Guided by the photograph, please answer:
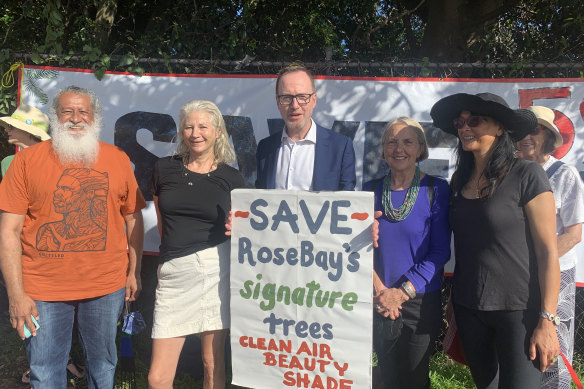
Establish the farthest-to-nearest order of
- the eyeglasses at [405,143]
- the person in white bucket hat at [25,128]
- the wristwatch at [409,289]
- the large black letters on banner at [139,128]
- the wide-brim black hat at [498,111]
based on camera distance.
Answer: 1. the large black letters on banner at [139,128]
2. the person in white bucket hat at [25,128]
3. the eyeglasses at [405,143]
4. the wristwatch at [409,289]
5. the wide-brim black hat at [498,111]

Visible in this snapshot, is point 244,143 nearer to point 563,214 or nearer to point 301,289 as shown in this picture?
point 301,289

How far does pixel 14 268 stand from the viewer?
236cm

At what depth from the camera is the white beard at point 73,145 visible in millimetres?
2467

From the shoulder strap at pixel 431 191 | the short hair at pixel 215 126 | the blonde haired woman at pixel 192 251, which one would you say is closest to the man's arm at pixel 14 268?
the blonde haired woman at pixel 192 251

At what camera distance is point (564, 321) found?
8.46ft

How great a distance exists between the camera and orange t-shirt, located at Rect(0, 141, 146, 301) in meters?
2.39

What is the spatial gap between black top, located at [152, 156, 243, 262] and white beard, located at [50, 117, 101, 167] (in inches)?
15.1

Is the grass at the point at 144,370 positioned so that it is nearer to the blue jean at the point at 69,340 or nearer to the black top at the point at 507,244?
the blue jean at the point at 69,340


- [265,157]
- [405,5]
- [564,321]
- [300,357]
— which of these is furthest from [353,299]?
[405,5]

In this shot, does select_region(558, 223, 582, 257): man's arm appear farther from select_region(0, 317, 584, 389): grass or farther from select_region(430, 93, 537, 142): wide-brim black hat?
select_region(0, 317, 584, 389): grass

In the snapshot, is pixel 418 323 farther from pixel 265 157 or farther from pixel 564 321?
pixel 265 157

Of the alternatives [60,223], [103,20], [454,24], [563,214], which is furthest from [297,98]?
[103,20]

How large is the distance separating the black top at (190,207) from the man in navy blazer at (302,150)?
0.34 meters

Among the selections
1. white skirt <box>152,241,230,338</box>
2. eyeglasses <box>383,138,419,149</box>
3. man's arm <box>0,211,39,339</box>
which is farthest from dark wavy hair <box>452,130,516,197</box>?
man's arm <box>0,211,39,339</box>
